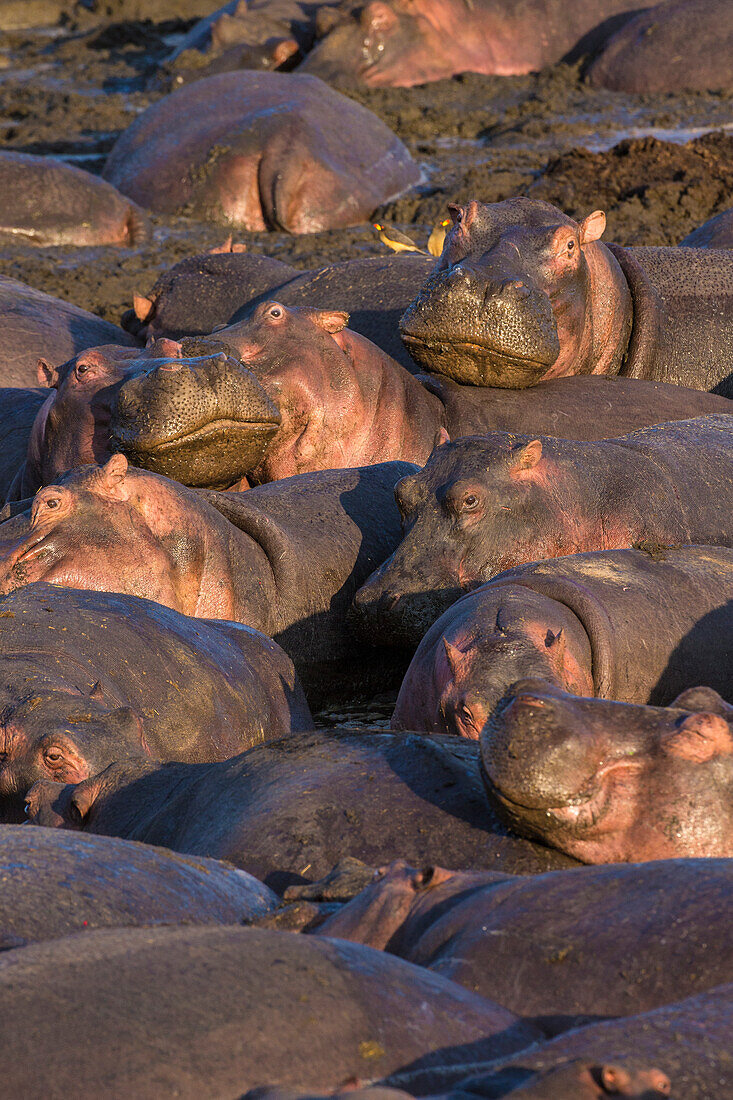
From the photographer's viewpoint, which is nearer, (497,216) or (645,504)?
(645,504)

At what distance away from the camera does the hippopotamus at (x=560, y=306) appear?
5914 millimetres

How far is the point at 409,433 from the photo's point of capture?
6363 mm

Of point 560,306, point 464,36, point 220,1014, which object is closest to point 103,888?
point 220,1014

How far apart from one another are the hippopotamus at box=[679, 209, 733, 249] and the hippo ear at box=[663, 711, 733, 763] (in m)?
5.98

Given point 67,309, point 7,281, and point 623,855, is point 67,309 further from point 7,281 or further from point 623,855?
point 623,855

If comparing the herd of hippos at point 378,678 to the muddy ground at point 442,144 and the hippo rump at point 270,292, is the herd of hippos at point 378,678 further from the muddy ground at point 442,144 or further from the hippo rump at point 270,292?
the muddy ground at point 442,144

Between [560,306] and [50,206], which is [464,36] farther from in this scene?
[560,306]

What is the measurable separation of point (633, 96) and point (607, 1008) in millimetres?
13022

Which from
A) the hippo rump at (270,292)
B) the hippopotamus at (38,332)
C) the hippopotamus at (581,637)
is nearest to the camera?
the hippopotamus at (581,637)

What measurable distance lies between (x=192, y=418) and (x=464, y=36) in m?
10.8

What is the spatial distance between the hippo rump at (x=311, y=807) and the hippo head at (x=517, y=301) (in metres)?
2.88

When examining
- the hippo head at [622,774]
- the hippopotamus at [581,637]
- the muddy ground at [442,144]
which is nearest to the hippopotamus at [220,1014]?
the hippo head at [622,774]

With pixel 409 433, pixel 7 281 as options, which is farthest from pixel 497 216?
pixel 7 281

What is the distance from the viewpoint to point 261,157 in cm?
1066
